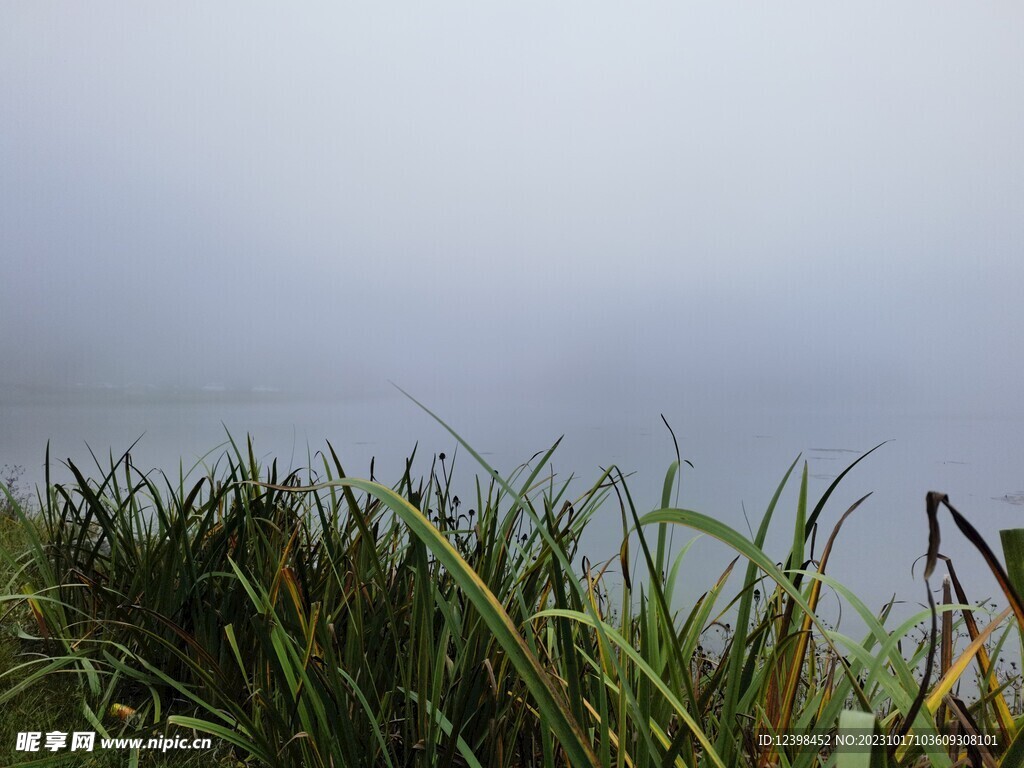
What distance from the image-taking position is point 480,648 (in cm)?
126

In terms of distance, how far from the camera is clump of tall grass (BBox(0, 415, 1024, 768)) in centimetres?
81

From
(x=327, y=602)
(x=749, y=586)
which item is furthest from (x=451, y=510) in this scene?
(x=749, y=586)

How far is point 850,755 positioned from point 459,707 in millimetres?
749

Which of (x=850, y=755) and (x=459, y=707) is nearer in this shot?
(x=850, y=755)

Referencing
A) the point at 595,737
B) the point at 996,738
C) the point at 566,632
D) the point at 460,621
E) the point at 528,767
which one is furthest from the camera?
the point at 460,621

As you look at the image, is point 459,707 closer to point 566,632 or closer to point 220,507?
point 566,632

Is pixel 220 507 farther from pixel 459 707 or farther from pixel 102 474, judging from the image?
pixel 459 707

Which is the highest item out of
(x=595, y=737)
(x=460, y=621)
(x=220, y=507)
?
(x=220, y=507)

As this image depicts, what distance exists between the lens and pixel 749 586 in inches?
36.4

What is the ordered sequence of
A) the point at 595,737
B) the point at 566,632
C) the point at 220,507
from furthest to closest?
the point at 220,507 < the point at 595,737 < the point at 566,632

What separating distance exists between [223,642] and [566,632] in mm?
1229

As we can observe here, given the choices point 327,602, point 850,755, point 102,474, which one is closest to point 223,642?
point 327,602

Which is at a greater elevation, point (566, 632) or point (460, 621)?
point (566, 632)

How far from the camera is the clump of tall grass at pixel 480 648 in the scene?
814 mm
